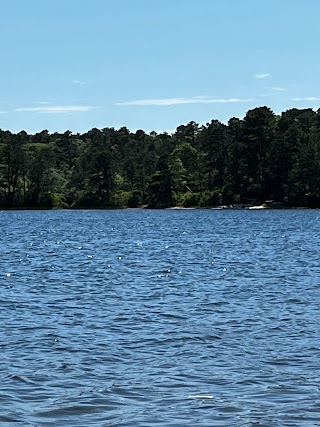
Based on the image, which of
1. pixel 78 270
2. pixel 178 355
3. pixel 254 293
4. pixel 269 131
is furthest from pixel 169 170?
pixel 178 355

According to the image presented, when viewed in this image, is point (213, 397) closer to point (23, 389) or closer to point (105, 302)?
point (23, 389)

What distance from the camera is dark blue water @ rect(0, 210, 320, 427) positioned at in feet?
50.2

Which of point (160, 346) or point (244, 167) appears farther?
point (244, 167)

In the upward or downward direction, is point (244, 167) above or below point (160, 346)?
above

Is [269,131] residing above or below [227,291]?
above

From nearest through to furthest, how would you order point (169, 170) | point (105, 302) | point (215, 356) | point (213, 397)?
1. point (213, 397)
2. point (215, 356)
3. point (105, 302)
4. point (169, 170)

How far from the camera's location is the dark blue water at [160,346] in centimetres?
1531

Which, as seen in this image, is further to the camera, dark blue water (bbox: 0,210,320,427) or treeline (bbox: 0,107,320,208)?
treeline (bbox: 0,107,320,208)

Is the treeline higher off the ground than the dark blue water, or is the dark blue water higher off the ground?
the treeline

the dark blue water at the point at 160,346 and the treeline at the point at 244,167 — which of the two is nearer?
the dark blue water at the point at 160,346

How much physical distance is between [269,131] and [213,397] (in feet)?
545

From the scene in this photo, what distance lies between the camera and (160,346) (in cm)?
2130

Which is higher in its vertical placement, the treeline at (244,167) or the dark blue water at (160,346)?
the treeline at (244,167)

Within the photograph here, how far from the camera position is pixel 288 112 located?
196 metres
